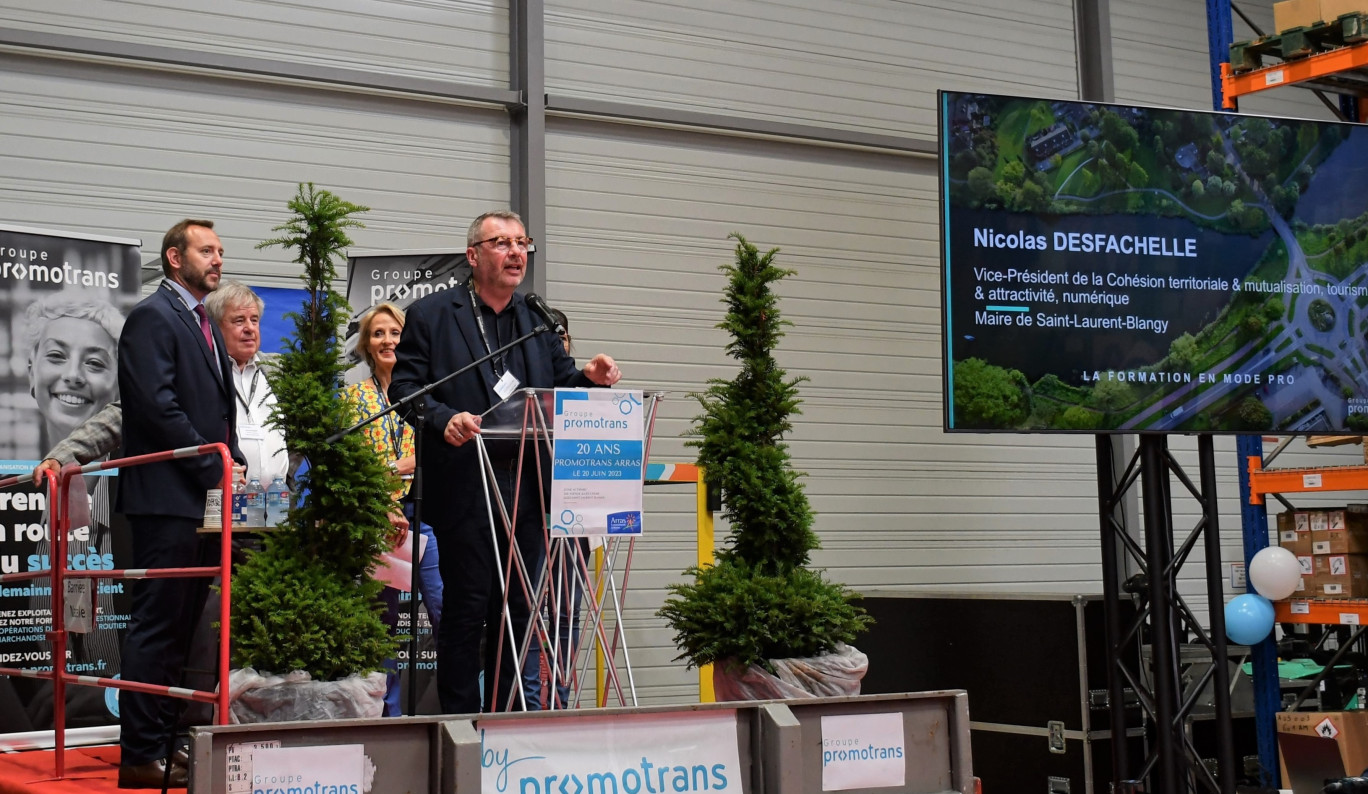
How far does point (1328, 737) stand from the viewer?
518cm

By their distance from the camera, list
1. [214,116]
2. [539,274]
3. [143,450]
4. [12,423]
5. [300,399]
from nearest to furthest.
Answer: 1. [300,399]
2. [143,450]
3. [12,423]
4. [214,116]
5. [539,274]

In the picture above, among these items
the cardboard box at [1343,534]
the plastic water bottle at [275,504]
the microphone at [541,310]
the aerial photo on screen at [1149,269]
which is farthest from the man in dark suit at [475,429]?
the cardboard box at [1343,534]

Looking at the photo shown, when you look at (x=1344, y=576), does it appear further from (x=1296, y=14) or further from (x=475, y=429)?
(x=475, y=429)

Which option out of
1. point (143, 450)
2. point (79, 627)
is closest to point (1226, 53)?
point (143, 450)

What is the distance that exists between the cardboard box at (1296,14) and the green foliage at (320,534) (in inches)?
177

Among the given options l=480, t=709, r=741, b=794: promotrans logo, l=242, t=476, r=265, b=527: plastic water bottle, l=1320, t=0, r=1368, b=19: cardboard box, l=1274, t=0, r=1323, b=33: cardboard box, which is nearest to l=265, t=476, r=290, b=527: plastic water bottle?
l=242, t=476, r=265, b=527: plastic water bottle

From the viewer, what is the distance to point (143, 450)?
12.5 feet

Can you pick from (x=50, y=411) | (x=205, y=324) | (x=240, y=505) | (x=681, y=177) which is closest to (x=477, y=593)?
(x=240, y=505)

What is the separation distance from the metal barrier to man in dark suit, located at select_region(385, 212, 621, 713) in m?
0.62

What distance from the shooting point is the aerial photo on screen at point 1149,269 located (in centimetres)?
448

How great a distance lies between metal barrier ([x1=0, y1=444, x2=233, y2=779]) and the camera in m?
3.18

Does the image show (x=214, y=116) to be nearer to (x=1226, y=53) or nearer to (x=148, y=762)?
(x=148, y=762)

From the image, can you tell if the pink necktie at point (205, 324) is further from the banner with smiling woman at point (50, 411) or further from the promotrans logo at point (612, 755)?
the promotrans logo at point (612, 755)

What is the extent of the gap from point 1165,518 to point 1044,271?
1.03 m
